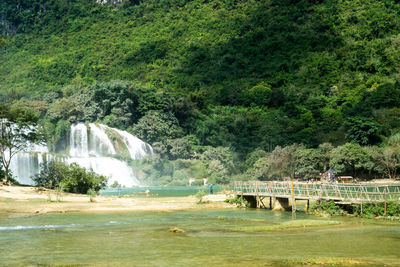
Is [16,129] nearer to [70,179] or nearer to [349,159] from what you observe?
[70,179]

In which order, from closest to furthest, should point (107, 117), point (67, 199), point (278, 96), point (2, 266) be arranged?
point (2, 266)
point (67, 199)
point (107, 117)
point (278, 96)

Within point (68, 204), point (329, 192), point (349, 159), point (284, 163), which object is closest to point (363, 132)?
point (349, 159)

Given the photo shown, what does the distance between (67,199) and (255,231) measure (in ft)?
71.4

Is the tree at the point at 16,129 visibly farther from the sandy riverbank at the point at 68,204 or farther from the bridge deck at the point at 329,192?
the bridge deck at the point at 329,192

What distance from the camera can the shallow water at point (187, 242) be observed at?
16.1m

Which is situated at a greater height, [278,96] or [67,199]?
[278,96]

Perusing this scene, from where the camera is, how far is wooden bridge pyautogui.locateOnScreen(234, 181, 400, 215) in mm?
26703

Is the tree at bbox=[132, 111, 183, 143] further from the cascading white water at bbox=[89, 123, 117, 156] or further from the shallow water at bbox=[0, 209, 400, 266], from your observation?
the shallow water at bbox=[0, 209, 400, 266]

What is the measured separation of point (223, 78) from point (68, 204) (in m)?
119

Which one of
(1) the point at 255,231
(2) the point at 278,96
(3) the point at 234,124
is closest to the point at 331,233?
(1) the point at 255,231

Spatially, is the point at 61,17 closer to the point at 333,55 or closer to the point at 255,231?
the point at 333,55

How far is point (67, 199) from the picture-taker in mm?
39250

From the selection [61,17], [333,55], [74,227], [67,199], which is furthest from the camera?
[61,17]

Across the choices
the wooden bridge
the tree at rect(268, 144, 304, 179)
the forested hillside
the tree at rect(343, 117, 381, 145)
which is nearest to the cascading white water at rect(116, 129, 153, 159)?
the forested hillside
